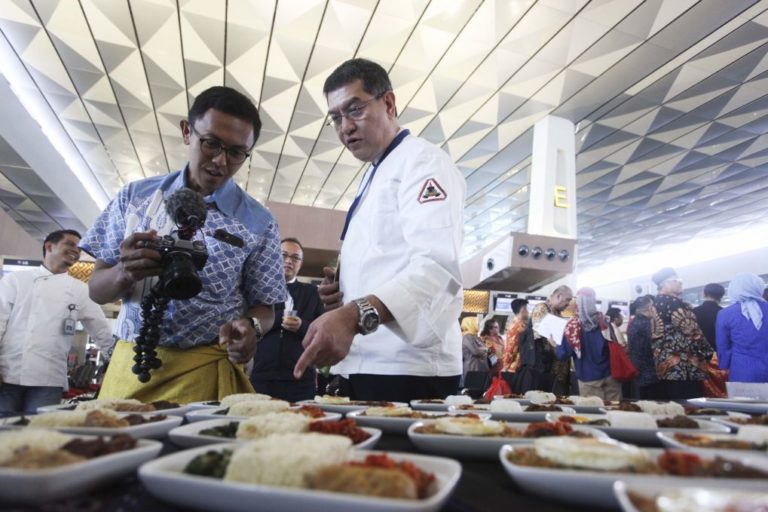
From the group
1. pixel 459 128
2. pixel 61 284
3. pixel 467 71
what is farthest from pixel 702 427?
pixel 459 128

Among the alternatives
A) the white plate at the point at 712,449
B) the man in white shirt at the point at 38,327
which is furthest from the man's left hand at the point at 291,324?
the white plate at the point at 712,449

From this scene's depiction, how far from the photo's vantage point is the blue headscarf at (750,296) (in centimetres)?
342

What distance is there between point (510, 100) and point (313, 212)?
3.81m

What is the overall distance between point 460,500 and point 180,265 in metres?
0.94

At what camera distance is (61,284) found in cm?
344

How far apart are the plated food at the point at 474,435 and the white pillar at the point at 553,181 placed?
243 inches

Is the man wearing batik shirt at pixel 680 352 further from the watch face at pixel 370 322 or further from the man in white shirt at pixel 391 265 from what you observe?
the watch face at pixel 370 322

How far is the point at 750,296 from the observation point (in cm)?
344

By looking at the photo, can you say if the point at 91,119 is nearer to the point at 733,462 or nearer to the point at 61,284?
the point at 61,284

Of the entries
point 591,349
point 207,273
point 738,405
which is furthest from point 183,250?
point 591,349

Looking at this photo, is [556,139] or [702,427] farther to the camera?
[556,139]

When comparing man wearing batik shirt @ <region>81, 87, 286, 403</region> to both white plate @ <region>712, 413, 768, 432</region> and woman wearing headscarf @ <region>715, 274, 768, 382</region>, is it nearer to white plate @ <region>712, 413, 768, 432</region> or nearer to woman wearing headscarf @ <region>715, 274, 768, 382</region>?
white plate @ <region>712, 413, 768, 432</region>

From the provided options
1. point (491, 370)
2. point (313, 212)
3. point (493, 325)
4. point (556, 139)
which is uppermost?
point (556, 139)

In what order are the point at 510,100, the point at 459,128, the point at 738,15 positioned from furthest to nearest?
1. the point at 459,128
2. the point at 510,100
3. the point at 738,15
